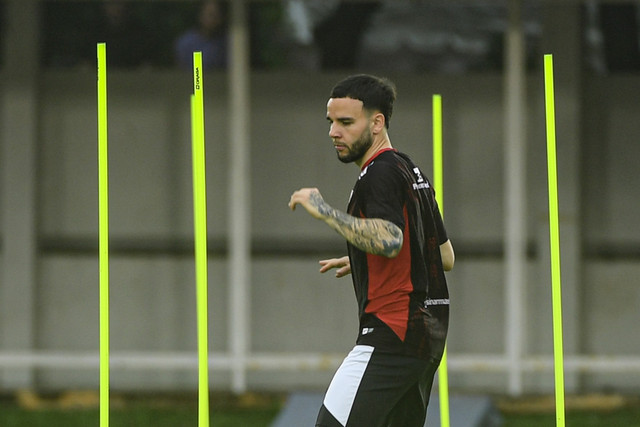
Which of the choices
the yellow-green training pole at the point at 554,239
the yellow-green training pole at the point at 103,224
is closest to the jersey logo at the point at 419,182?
the yellow-green training pole at the point at 554,239

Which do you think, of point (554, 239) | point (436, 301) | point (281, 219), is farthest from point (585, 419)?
point (436, 301)

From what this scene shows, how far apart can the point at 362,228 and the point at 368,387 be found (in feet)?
2.14

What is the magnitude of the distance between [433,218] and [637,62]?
5054 millimetres

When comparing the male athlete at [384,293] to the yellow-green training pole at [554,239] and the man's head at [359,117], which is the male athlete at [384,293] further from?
the yellow-green training pole at [554,239]

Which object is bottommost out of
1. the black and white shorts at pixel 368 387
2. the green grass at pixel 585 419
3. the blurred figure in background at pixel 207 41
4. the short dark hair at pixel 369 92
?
the green grass at pixel 585 419

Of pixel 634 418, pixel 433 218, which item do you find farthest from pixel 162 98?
pixel 433 218

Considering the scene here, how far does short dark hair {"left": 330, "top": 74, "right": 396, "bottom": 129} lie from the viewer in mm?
4594

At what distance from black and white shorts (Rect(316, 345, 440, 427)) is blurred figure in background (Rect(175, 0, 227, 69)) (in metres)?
5.14

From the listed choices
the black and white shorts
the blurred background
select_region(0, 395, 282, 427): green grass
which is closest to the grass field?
Result: select_region(0, 395, 282, 427): green grass

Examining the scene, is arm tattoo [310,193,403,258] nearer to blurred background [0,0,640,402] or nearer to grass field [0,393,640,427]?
grass field [0,393,640,427]

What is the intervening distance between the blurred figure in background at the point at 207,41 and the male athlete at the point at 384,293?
4849 millimetres

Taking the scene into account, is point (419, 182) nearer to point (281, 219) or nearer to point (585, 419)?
point (585, 419)

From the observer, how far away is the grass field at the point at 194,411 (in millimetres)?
8727

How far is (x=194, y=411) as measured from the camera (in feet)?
30.2
